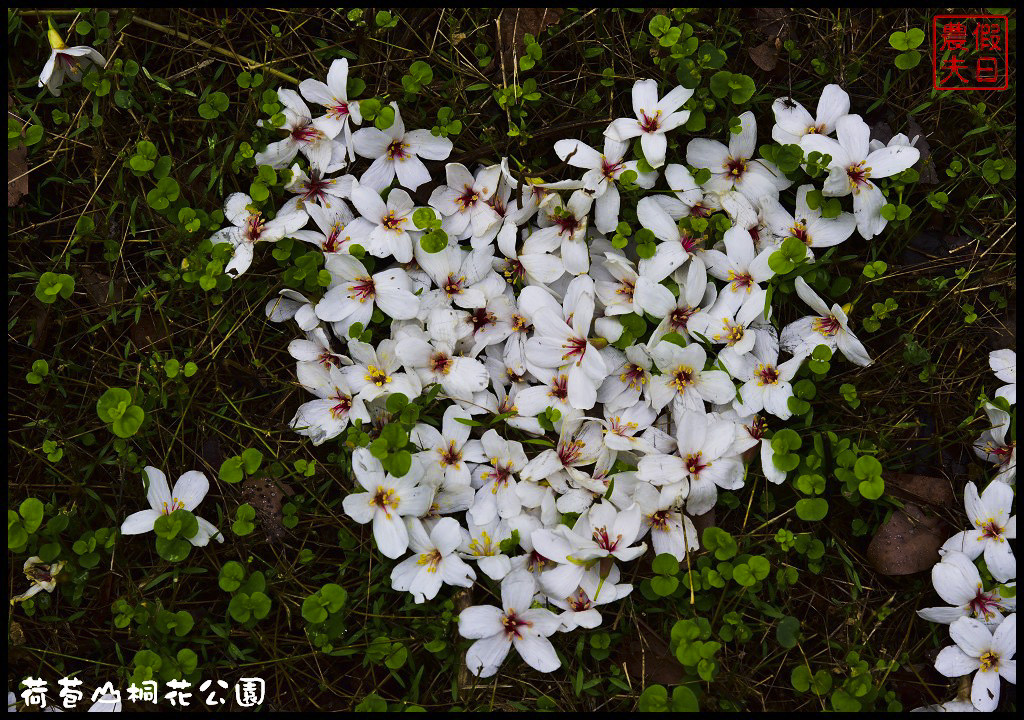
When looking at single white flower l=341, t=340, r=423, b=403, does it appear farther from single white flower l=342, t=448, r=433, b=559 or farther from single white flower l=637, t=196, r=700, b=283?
single white flower l=637, t=196, r=700, b=283

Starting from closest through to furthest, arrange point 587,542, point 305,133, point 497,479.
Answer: point 587,542 < point 497,479 < point 305,133

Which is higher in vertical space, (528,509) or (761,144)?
(761,144)

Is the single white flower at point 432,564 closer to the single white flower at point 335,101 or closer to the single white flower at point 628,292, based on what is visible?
the single white flower at point 628,292

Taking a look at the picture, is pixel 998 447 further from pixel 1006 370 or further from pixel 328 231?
pixel 328 231

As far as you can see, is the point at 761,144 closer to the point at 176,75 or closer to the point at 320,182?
the point at 320,182

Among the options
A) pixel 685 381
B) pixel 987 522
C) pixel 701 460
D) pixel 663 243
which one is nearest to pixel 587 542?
pixel 701 460

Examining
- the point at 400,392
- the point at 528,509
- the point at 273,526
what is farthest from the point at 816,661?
the point at 273,526

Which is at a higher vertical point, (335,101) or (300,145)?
(335,101)
